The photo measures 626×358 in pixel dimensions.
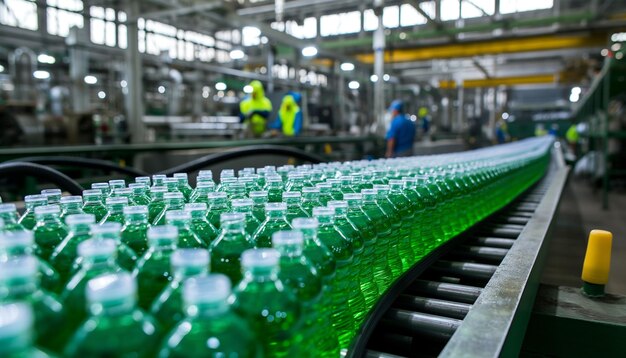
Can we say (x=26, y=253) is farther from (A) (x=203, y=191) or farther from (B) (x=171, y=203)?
(A) (x=203, y=191)

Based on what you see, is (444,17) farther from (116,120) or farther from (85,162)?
(85,162)

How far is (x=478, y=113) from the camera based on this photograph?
2419 cm

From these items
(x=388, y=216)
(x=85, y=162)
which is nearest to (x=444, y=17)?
(x=85, y=162)

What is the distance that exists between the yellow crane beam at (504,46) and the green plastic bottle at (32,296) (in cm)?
1012

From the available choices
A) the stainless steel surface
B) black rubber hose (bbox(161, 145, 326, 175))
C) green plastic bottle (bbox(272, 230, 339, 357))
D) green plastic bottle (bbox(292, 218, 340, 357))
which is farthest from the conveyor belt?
black rubber hose (bbox(161, 145, 326, 175))

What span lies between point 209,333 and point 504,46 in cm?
1237

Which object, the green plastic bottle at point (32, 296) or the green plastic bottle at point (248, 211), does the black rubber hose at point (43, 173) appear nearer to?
the green plastic bottle at point (248, 211)

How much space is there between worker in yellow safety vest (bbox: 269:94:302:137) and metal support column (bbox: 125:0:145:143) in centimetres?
322

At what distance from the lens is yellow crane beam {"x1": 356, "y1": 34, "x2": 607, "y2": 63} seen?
1098 centimetres

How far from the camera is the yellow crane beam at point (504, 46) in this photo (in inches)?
432

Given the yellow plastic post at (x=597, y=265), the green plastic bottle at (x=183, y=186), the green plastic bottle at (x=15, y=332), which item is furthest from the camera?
the yellow plastic post at (x=597, y=265)

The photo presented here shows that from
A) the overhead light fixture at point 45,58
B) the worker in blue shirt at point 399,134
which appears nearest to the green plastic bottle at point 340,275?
the worker in blue shirt at point 399,134

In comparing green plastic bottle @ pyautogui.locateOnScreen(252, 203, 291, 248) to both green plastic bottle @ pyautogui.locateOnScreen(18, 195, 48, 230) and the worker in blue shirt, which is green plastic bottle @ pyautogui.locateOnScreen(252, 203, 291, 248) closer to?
green plastic bottle @ pyautogui.locateOnScreen(18, 195, 48, 230)

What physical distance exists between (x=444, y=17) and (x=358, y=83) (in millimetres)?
3032
